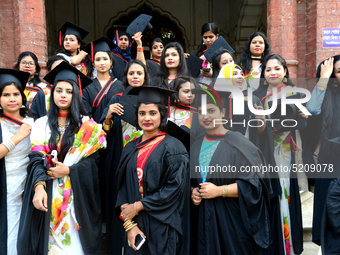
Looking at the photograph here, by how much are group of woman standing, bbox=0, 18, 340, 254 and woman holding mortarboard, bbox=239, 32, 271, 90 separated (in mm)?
394

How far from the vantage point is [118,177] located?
8.45 ft

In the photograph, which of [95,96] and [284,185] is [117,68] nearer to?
[95,96]

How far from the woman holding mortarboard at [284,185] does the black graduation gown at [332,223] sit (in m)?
0.41

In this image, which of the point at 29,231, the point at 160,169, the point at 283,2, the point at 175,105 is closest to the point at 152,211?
the point at 160,169

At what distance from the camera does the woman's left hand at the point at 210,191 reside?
96.3 inches

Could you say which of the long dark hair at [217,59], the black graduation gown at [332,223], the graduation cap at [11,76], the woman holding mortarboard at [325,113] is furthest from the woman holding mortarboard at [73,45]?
the black graduation gown at [332,223]

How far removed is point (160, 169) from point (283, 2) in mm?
5238

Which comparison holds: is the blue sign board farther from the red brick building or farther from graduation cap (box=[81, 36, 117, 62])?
graduation cap (box=[81, 36, 117, 62])

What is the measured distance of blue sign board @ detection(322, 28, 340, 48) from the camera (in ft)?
20.3

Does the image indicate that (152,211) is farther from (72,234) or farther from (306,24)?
(306,24)

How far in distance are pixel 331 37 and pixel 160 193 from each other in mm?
5538

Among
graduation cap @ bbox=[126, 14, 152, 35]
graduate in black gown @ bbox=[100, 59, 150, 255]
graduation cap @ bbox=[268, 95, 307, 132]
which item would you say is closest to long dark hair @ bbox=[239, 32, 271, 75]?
graduation cap @ bbox=[268, 95, 307, 132]

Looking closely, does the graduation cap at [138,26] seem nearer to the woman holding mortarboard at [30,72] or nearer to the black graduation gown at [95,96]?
the black graduation gown at [95,96]

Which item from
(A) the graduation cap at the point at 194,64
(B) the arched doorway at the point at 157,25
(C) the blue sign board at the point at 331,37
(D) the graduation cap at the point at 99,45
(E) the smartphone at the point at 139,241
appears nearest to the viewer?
(E) the smartphone at the point at 139,241
